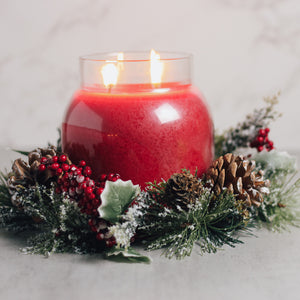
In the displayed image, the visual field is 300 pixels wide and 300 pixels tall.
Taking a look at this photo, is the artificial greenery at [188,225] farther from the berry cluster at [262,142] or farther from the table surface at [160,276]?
the berry cluster at [262,142]

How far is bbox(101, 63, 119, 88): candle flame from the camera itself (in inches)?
27.3

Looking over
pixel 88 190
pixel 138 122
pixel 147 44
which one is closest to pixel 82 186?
pixel 88 190

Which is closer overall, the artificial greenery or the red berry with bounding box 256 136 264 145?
the artificial greenery

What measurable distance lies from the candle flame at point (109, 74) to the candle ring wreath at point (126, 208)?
0.13 meters

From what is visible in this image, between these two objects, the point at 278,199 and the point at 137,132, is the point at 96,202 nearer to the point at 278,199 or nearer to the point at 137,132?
the point at 137,132

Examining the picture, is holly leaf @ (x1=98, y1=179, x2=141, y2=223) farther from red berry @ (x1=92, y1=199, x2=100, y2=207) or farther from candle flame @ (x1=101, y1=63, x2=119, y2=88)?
candle flame @ (x1=101, y1=63, x2=119, y2=88)

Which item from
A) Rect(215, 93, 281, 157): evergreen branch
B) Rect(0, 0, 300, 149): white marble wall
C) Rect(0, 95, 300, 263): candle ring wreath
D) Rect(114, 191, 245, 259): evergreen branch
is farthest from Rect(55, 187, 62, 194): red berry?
Rect(0, 0, 300, 149): white marble wall

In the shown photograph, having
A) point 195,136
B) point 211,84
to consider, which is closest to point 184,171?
point 195,136

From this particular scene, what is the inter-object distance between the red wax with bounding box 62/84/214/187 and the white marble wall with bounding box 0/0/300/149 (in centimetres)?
72

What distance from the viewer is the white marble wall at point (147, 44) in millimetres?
1381

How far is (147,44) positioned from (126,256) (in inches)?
36.9

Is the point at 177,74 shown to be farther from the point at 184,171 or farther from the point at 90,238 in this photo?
the point at 90,238

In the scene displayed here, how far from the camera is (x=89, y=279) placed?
1.80 ft

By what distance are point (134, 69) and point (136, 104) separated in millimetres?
57
